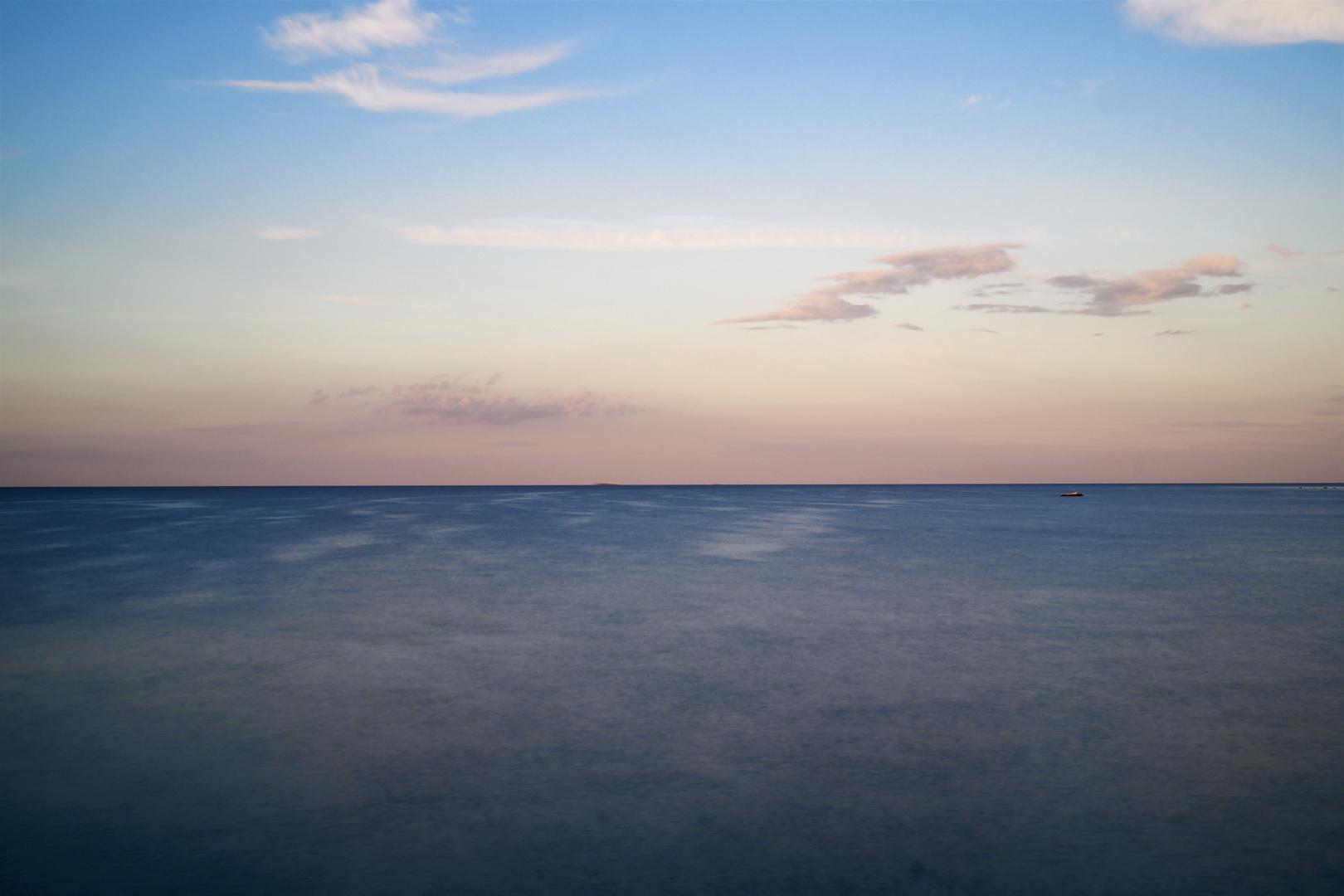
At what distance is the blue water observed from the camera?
19.0 ft

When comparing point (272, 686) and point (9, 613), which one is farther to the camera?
point (9, 613)

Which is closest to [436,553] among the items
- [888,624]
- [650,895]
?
[888,624]

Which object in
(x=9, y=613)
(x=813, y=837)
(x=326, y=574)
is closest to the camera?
(x=813, y=837)

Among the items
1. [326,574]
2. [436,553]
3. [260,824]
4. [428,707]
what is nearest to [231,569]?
[326,574]

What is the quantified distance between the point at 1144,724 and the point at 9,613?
20070 mm

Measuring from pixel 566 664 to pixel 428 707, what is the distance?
286 cm

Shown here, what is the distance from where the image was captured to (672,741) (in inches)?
339

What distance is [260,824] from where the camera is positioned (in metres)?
6.45

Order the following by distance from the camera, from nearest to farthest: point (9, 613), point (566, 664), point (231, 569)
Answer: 1. point (566, 664)
2. point (9, 613)
3. point (231, 569)

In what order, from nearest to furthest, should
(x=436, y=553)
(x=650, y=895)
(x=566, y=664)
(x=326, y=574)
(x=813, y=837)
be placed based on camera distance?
(x=650, y=895), (x=813, y=837), (x=566, y=664), (x=326, y=574), (x=436, y=553)

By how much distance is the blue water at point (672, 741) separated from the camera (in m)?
5.79

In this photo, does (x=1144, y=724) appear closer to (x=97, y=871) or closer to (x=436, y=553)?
(x=97, y=871)

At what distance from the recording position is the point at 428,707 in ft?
32.3

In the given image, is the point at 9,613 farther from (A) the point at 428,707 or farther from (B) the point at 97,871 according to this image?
(B) the point at 97,871
